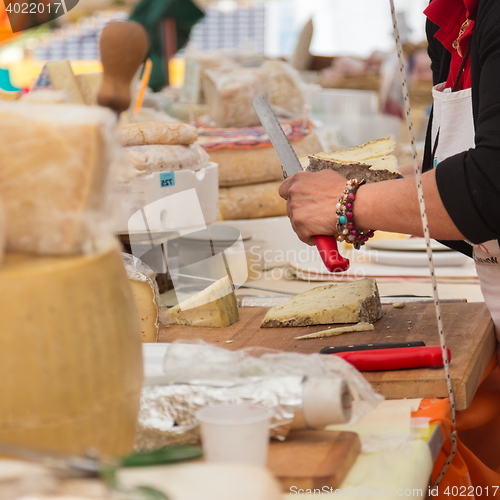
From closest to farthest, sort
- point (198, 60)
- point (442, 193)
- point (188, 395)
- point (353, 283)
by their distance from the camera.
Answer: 1. point (188, 395)
2. point (442, 193)
3. point (353, 283)
4. point (198, 60)

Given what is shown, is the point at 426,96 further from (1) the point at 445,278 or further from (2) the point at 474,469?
(2) the point at 474,469

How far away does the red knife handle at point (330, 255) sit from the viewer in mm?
1121

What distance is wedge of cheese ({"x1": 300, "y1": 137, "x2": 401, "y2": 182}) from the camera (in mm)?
1233

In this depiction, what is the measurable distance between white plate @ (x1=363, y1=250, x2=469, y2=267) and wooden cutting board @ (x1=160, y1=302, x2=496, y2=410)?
0.55 meters

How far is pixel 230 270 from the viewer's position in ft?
4.79

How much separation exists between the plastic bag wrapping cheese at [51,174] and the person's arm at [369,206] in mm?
590

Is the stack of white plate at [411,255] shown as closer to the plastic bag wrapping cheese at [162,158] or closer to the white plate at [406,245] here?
the white plate at [406,245]

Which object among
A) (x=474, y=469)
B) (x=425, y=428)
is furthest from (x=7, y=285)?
(x=474, y=469)

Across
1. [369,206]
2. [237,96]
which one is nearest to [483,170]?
[369,206]

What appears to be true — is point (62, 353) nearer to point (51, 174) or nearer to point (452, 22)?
point (51, 174)

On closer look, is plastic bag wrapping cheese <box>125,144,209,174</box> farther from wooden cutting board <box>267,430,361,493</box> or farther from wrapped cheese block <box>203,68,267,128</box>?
wooden cutting board <box>267,430,361,493</box>

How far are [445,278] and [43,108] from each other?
5.10 ft

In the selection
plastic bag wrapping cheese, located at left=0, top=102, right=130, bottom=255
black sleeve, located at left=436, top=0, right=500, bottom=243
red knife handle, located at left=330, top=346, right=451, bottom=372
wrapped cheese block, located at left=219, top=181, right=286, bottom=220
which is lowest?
wrapped cheese block, located at left=219, top=181, right=286, bottom=220

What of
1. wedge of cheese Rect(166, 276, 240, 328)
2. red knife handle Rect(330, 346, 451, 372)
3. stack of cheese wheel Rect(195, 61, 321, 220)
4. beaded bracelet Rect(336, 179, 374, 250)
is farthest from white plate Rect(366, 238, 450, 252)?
red knife handle Rect(330, 346, 451, 372)
